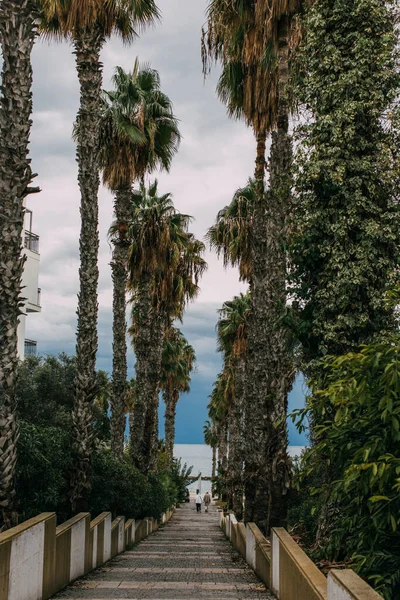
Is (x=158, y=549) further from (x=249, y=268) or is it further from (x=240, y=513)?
(x=249, y=268)

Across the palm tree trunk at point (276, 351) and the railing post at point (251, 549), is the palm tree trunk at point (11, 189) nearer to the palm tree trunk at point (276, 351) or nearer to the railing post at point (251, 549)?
the palm tree trunk at point (276, 351)

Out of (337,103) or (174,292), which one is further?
(174,292)

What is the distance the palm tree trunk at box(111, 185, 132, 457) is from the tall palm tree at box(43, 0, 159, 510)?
7612 millimetres

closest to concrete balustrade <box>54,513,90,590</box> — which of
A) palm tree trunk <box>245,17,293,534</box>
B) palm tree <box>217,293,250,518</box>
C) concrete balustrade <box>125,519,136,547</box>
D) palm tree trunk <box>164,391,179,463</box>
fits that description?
palm tree trunk <box>245,17,293,534</box>

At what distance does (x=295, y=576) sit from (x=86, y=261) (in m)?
8.41

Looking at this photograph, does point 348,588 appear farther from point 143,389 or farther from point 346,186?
point 143,389

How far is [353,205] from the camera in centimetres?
1152

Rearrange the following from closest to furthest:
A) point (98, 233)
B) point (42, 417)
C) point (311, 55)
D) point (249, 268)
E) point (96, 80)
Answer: point (311, 55), point (98, 233), point (96, 80), point (42, 417), point (249, 268)

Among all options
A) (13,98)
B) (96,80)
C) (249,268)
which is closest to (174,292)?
(249,268)

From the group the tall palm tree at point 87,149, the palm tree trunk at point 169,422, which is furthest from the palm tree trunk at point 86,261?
the palm tree trunk at point 169,422

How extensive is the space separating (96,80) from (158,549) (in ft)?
39.5

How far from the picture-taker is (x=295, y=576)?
7617 millimetres

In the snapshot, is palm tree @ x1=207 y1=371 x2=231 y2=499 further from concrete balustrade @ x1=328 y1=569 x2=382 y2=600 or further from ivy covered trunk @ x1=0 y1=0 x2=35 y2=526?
concrete balustrade @ x1=328 y1=569 x2=382 y2=600

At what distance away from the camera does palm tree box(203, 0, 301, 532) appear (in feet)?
44.2
